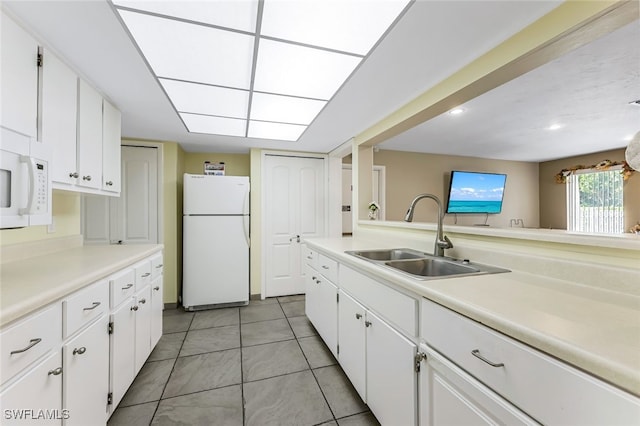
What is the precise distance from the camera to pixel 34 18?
4.04 feet

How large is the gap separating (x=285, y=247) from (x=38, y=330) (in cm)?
292

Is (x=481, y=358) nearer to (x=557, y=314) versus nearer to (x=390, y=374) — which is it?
(x=557, y=314)

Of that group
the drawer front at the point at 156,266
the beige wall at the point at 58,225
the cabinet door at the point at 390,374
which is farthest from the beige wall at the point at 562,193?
the beige wall at the point at 58,225

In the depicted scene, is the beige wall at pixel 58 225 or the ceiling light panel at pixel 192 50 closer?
the ceiling light panel at pixel 192 50

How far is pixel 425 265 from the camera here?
1.70 m

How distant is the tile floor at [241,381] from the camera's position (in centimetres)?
151

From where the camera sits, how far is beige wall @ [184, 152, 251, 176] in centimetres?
389

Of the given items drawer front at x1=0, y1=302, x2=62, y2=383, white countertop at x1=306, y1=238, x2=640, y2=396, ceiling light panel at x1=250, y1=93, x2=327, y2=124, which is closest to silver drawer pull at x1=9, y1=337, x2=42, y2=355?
drawer front at x1=0, y1=302, x2=62, y2=383

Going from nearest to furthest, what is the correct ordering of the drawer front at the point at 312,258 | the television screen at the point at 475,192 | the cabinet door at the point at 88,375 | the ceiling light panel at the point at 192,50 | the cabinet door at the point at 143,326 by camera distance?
the cabinet door at the point at 88,375
the ceiling light panel at the point at 192,50
the cabinet door at the point at 143,326
the drawer front at the point at 312,258
the television screen at the point at 475,192

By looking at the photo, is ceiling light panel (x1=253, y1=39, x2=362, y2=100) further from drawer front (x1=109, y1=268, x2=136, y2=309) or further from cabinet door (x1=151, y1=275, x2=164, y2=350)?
cabinet door (x1=151, y1=275, x2=164, y2=350)

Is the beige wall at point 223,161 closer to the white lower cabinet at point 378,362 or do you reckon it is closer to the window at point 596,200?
the white lower cabinet at point 378,362

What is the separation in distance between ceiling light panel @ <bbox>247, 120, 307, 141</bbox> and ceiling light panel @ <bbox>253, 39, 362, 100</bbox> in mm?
714

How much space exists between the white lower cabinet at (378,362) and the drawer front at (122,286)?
4.46 feet

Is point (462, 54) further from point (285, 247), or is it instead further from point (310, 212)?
point (285, 247)
